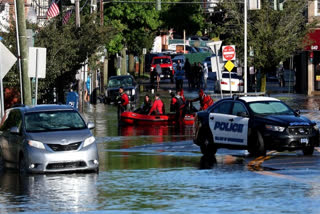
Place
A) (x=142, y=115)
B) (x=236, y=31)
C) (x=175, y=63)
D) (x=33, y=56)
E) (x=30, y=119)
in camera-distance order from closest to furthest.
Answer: (x=30, y=119) < (x=33, y=56) < (x=142, y=115) < (x=236, y=31) < (x=175, y=63)

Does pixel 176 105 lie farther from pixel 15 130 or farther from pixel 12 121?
pixel 15 130

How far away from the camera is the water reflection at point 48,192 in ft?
50.4

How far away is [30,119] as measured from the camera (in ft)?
72.0

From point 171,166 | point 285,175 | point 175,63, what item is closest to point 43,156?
point 171,166

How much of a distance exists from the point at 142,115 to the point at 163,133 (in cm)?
516

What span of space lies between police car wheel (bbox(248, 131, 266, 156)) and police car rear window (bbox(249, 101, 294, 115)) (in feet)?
2.70

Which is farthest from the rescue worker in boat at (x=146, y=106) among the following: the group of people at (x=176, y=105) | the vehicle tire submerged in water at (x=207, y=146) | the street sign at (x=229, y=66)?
the vehicle tire submerged in water at (x=207, y=146)

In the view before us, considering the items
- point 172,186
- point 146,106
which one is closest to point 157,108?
point 146,106

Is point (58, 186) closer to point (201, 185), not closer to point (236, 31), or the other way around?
point (201, 185)

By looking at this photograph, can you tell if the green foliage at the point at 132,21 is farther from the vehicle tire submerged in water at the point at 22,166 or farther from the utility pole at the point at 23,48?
the vehicle tire submerged in water at the point at 22,166

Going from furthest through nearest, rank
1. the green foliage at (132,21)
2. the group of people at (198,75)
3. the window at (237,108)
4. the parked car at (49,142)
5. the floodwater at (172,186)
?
the green foliage at (132,21) → the group of people at (198,75) → the window at (237,108) → the parked car at (49,142) → the floodwater at (172,186)

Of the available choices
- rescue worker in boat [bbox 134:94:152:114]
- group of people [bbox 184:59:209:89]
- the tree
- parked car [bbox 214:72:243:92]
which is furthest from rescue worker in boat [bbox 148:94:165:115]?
group of people [bbox 184:59:209:89]

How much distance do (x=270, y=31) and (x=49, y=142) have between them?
4062cm

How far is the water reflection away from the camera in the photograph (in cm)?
1538
